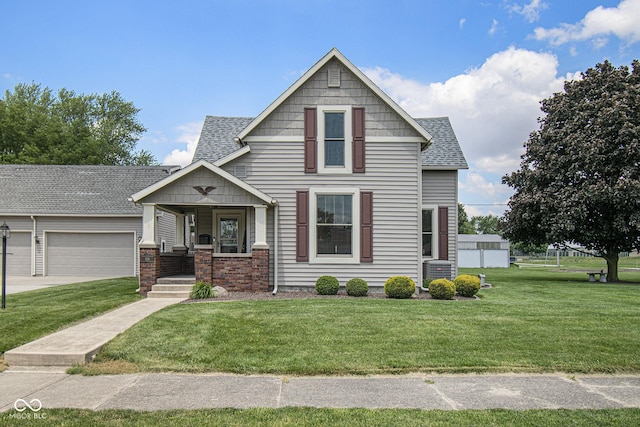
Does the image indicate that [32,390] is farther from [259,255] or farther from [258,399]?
[259,255]

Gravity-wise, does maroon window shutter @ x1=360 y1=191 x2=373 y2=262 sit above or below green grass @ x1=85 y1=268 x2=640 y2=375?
above

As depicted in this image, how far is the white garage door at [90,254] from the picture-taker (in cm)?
2172

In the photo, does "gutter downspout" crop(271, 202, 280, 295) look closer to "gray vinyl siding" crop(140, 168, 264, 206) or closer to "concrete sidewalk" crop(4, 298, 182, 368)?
"gray vinyl siding" crop(140, 168, 264, 206)

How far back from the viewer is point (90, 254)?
71.7 ft

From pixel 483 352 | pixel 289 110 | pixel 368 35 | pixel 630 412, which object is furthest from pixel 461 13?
pixel 630 412

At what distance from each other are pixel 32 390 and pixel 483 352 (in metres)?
5.94

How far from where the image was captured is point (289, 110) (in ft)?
45.6

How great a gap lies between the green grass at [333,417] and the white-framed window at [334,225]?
30.2 feet

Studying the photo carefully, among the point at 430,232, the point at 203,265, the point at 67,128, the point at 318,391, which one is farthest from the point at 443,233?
the point at 67,128

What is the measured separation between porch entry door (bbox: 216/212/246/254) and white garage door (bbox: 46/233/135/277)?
29.0 feet

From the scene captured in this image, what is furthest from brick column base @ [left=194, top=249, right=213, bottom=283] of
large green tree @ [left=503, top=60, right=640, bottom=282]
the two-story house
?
large green tree @ [left=503, top=60, right=640, bottom=282]

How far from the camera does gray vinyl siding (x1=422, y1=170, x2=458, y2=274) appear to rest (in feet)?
52.6

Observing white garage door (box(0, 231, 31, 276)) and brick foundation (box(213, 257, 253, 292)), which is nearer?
brick foundation (box(213, 257, 253, 292))

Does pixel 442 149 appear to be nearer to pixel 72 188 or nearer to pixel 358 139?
pixel 358 139
